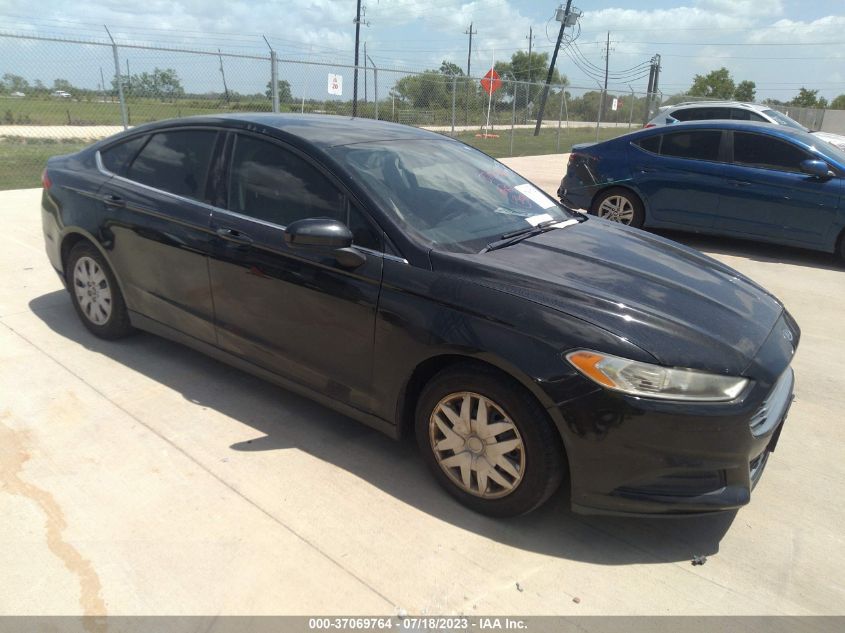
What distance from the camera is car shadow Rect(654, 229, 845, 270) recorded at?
7426mm

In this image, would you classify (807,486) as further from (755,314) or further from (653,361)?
(653,361)

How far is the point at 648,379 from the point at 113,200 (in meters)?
3.36

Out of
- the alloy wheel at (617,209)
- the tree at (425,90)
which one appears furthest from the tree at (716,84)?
the alloy wheel at (617,209)

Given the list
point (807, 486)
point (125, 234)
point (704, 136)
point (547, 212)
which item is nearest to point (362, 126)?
point (547, 212)

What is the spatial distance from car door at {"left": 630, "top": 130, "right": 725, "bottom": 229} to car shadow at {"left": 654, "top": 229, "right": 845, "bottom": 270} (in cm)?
52

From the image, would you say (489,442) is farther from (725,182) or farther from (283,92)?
(283,92)

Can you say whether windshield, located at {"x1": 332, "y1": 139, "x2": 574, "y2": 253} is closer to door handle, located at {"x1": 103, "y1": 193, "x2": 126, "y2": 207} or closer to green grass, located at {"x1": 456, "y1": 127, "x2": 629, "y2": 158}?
door handle, located at {"x1": 103, "y1": 193, "x2": 126, "y2": 207}

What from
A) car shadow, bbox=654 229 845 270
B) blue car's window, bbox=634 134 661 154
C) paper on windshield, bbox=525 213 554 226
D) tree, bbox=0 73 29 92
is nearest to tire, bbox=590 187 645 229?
blue car's window, bbox=634 134 661 154

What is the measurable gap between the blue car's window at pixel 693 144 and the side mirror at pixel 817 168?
37.0 inches

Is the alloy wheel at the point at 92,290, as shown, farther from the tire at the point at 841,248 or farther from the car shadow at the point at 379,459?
the tire at the point at 841,248

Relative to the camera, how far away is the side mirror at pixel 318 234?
2.81 m

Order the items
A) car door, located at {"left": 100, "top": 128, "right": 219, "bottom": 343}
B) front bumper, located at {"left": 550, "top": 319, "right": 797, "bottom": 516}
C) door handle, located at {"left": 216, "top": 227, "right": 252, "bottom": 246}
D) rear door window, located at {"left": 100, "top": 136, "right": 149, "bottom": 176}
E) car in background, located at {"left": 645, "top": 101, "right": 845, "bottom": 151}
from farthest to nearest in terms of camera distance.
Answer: car in background, located at {"left": 645, "top": 101, "right": 845, "bottom": 151} < rear door window, located at {"left": 100, "top": 136, "right": 149, "bottom": 176} < car door, located at {"left": 100, "top": 128, "right": 219, "bottom": 343} < door handle, located at {"left": 216, "top": 227, "right": 252, "bottom": 246} < front bumper, located at {"left": 550, "top": 319, "right": 797, "bottom": 516}

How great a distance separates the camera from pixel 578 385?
2361mm

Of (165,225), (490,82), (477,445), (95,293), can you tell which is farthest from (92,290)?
(490,82)
